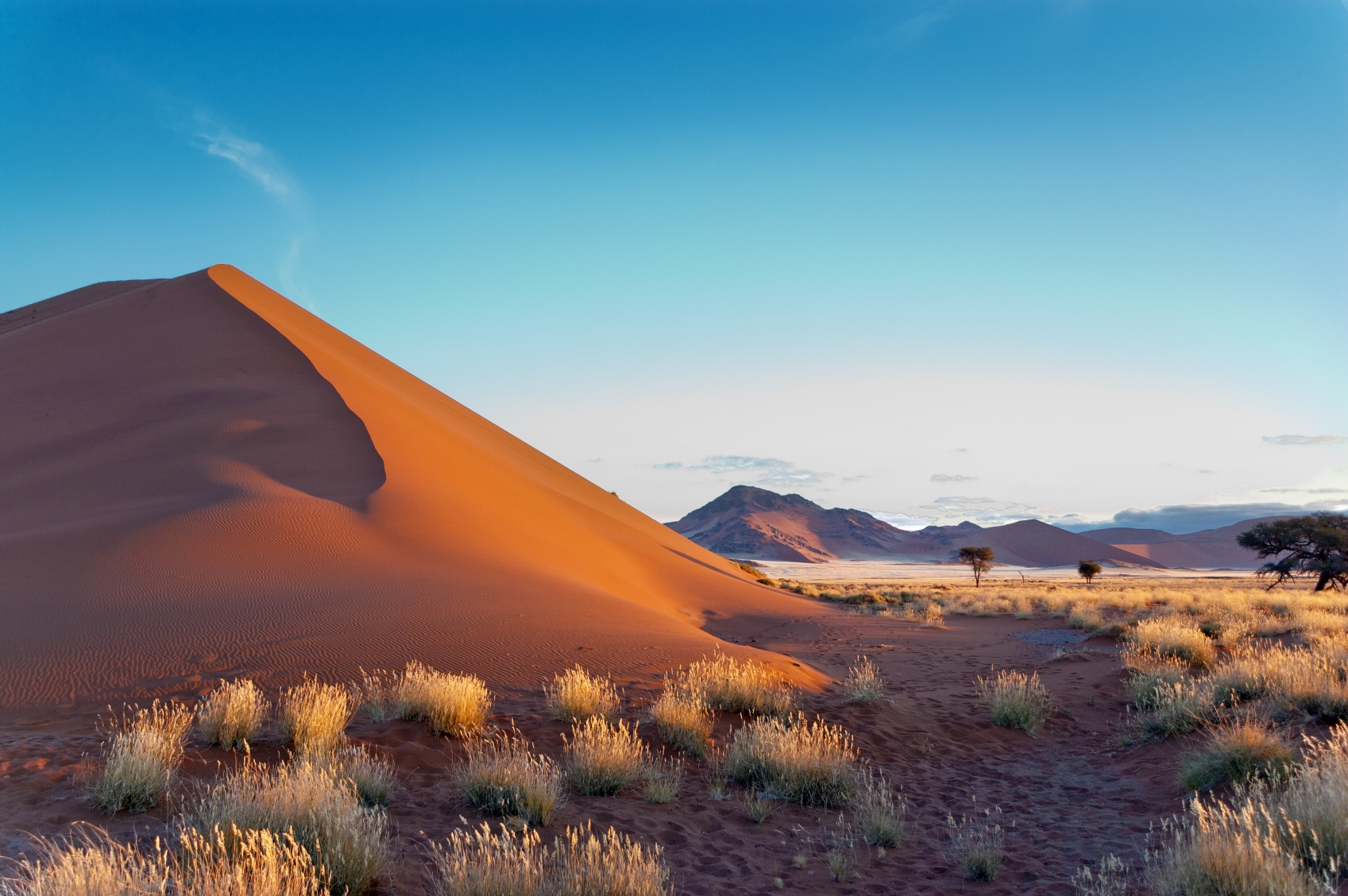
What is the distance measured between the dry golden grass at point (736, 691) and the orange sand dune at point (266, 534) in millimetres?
1546

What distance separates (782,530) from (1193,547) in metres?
93.2

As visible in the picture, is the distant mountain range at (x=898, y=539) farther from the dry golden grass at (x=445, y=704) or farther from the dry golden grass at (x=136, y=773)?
the dry golden grass at (x=136, y=773)

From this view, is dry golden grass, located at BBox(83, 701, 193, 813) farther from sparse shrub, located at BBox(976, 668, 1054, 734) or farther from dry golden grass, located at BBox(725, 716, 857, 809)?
sparse shrub, located at BBox(976, 668, 1054, 734)

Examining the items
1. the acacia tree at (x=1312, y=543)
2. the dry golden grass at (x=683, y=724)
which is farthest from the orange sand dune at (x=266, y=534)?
the acacia tree at (x=1312, y=543)

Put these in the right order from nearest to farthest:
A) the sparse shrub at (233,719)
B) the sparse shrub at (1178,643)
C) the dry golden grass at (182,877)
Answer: the dry golden grass at (182,877) → the sparse shrub at (233,719) → the sparse shrub at (1178,643)

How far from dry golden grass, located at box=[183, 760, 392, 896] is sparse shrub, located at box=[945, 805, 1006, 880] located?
4.13m

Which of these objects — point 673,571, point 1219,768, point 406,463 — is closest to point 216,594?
point 406,463

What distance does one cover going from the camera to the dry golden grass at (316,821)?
4457 millimetres

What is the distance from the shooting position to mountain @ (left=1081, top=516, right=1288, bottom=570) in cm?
15500

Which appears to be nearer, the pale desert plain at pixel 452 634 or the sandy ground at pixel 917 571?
the pale desert plain at pixel 452 634

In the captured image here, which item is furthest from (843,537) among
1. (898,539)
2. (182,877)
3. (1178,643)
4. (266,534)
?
(182,877)

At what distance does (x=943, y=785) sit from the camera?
7.85 m

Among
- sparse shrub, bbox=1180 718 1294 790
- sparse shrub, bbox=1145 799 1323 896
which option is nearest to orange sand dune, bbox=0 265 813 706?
sparse shrub, bbox=1180 718 1294 790

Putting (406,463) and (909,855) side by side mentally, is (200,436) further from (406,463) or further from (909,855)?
(909,855)
